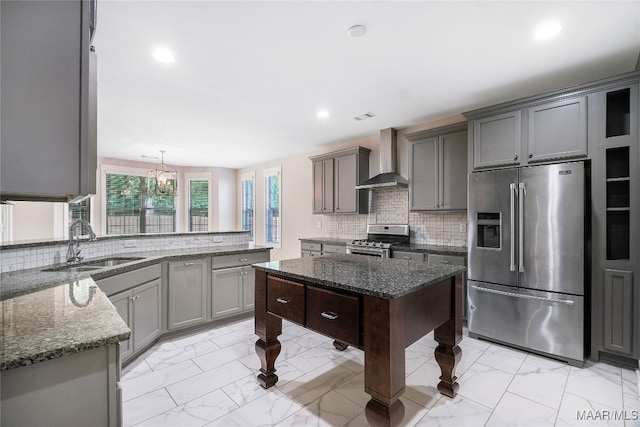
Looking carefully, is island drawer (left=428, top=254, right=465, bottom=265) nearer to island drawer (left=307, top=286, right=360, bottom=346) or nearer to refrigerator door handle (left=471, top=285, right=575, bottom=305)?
refrigerator door handle (left=471, top=285, right=575, bottom=305)

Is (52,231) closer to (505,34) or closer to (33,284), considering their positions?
(33,284)

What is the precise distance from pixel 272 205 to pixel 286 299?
5083 millimetres

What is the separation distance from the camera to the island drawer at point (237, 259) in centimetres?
351

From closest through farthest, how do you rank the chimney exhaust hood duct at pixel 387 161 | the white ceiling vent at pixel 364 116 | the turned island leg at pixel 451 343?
the turned island leg at pixel 451 343, the white ceiling vent at pixel 364 116, the chimney exhaust hood duct at pixel 387 161

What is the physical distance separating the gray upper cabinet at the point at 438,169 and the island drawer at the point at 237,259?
215 centimetres

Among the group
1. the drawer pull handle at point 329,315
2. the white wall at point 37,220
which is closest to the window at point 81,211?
the white wall at point 37,220

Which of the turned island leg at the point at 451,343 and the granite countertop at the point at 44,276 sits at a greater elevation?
the granite countertop at the point at 44,276

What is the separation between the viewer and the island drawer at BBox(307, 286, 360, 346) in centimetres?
162

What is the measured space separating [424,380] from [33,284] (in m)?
2.72

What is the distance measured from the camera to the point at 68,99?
0.77 metres

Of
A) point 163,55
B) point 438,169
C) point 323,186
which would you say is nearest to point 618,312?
point 438,169

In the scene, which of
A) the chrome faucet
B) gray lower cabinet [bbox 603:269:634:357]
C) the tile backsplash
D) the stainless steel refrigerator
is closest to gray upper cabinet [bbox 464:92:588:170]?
the stainless steel refrigerator

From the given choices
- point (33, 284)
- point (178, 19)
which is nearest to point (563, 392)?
point (33, 284)

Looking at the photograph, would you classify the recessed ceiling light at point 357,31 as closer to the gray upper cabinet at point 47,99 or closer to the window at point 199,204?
the gray upper cabinet at point 47,99
